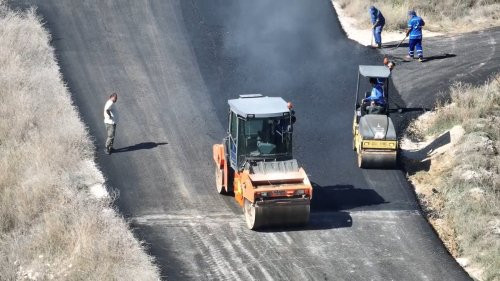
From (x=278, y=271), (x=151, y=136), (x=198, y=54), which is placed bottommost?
(x=278, y=271)

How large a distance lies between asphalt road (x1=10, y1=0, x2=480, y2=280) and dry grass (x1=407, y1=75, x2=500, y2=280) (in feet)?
1.69

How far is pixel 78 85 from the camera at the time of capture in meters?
24.3

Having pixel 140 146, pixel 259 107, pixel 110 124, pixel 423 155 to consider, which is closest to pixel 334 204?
pixel 259 107

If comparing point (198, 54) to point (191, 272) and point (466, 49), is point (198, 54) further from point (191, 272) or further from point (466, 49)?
point (191, 272)

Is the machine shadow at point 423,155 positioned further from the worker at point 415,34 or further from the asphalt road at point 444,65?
the worker at point 415,34

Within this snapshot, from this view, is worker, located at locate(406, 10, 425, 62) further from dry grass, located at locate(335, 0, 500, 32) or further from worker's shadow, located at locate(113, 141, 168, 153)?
worker's shadow, located at locate(113, 141, 168, 153)

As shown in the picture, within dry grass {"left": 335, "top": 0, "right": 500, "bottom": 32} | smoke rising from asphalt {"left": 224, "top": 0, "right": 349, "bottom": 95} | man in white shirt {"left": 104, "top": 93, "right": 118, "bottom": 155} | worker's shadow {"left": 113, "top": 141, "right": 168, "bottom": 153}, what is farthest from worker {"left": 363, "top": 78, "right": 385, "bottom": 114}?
dry grass {"left": 335, "top": 0, "right": 500, "bottom": 32}

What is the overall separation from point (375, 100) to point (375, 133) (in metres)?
1.34

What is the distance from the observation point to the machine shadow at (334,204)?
17344 mm

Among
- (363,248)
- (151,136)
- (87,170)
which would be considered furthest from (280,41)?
(363,248)

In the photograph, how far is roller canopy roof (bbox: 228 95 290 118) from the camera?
55.5 feet

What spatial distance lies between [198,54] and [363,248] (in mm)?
11853

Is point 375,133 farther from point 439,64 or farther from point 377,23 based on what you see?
point 377,23

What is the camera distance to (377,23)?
2705 centimetres
